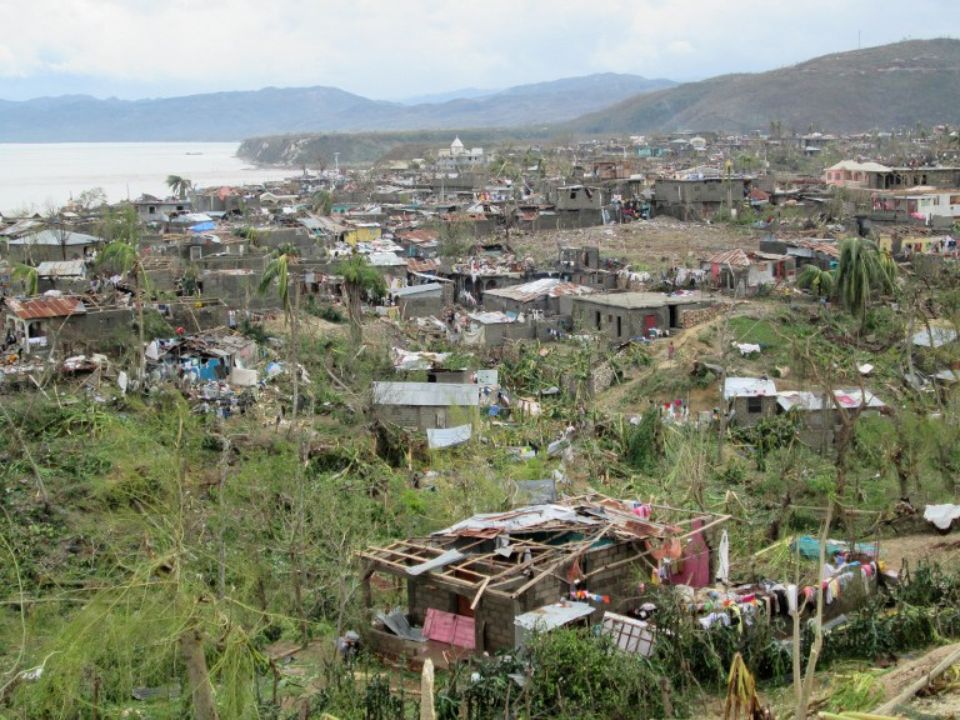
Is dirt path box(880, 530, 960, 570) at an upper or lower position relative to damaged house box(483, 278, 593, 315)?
lower

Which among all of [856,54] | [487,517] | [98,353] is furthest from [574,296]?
[856,54]

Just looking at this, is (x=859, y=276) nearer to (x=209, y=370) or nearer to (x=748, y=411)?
(x=748, y=411)

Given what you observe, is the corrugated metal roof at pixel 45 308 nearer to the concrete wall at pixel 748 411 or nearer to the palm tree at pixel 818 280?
the concrete wall at pixel 748 411

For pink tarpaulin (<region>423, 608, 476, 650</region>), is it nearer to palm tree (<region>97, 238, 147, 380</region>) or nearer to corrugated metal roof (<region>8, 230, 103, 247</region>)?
palm tree (<region>97, 238, 147, 380</region>)

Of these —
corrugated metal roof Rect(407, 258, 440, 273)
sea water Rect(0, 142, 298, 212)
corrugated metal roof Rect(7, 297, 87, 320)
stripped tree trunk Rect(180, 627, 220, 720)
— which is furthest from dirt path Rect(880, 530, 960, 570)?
sea water Rect(0, 142, 298, 212)

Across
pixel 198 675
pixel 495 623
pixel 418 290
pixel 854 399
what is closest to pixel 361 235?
pixel 418 290

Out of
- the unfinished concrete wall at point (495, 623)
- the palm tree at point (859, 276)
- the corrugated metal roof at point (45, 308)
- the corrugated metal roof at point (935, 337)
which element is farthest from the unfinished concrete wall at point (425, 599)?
the palm tree at point (859, 276)
